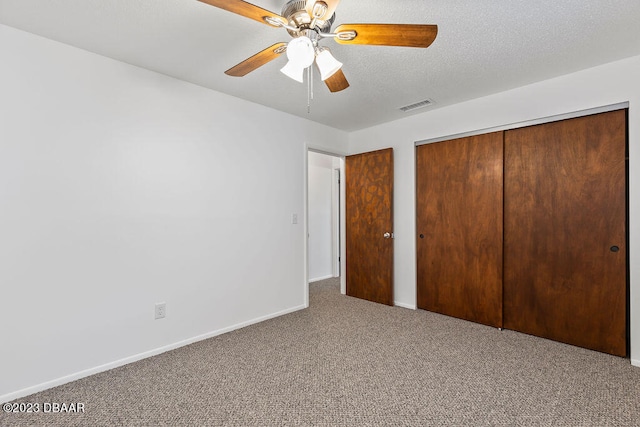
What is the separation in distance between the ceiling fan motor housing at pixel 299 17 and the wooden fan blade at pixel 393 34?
139mm

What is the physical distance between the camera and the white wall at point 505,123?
2.33 meters

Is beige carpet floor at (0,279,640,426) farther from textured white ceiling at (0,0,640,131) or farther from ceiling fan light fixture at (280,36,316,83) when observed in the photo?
textured white ceiling at (0,0,640,131)

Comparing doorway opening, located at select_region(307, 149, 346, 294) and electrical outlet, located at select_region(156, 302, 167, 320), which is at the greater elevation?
doorway opening, located at select_region(307, 149, 346, 294)

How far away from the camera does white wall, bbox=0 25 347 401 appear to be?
1.98 meters

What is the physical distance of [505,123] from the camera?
2988 millimetres

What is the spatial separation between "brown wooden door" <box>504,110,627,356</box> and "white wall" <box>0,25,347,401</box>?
2.44 m

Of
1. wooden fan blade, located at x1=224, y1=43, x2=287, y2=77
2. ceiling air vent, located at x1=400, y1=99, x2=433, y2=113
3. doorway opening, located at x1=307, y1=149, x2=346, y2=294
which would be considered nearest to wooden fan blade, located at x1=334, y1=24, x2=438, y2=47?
wooden fan blade, located at x1=224, y1=43, x2=287, y2=77

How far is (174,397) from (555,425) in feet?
7.24

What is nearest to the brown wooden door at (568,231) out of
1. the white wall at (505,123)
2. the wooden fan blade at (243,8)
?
the white wall at (505,123)

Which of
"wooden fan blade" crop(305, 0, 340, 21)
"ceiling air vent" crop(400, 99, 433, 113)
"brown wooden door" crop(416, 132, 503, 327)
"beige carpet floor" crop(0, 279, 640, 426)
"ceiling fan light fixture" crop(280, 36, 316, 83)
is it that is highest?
"ceiling air vent" crop(400, 99, 433, 113)

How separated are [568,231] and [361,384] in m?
2.19

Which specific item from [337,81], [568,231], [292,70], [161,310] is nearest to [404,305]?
[568,231]

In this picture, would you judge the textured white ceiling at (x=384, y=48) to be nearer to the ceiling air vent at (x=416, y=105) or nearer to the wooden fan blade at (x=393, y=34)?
the ceiling air vent at (x=416, y=105)

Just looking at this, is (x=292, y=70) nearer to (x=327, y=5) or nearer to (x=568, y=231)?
(x=327, y=5)
